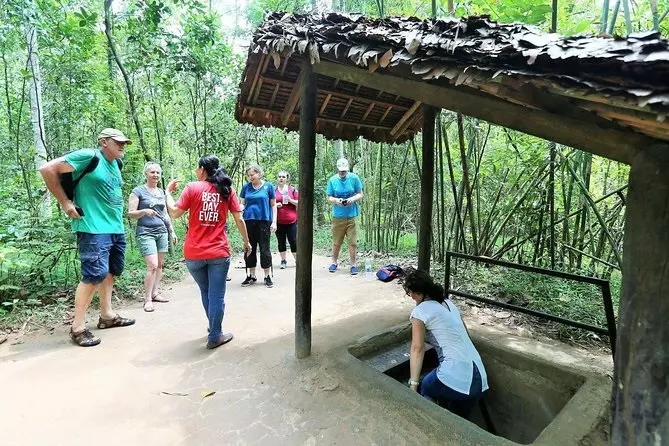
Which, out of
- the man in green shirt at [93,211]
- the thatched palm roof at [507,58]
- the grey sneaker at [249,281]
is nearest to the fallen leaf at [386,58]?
the thatched palm roof at [507,58]

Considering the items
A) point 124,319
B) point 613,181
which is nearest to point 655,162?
point 124,319

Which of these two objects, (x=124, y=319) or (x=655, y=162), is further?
(x=124, y=319)

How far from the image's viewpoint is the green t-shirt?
10.4ft

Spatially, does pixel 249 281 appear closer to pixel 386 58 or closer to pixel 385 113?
pixel 385 113

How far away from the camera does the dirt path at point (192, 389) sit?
85.7 inches

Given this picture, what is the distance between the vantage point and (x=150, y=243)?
4238 mm

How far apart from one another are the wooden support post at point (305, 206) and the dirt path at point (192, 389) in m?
0.27

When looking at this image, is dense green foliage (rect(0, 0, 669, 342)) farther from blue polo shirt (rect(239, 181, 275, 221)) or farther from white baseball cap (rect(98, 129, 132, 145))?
blue polo shirt (rect(239, 181, 275, 221))

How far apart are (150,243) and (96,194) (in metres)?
1.08

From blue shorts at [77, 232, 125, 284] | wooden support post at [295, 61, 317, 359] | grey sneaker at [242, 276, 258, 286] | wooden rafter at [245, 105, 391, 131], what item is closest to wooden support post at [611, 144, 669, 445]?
wooden support post at [295, 61, 317, 359]

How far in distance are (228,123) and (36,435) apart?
7.49 metres

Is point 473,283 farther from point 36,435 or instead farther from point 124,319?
point 36,435

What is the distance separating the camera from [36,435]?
2148 millimetres

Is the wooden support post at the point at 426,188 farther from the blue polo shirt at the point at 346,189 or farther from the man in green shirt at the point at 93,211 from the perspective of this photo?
the man in green shirt at the point at 93,211
